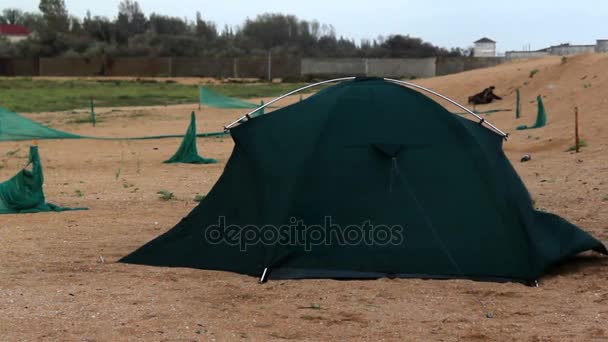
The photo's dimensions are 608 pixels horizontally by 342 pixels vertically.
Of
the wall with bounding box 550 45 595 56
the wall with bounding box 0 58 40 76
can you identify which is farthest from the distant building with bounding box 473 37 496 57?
the wall with bounding box 0 58 40 76

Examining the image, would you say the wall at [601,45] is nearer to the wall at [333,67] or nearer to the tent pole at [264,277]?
the wall at [333,67]

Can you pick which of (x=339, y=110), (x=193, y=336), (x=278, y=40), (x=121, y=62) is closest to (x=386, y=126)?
(x=339, y=110)

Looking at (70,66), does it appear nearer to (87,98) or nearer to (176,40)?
(176,40)

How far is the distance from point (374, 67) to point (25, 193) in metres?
61.5

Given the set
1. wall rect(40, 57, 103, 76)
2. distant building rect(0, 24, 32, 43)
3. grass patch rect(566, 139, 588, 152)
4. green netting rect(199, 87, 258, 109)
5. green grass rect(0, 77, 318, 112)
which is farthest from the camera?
distant building rect(0, 24, 32, 43)

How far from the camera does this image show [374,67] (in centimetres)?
7162

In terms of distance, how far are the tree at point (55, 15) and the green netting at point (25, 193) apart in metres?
102

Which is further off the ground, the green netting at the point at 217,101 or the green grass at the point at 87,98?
the green netting at the point at 217,101

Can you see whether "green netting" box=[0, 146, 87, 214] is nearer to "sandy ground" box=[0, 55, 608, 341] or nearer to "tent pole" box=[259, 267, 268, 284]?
"sandy ground" box=[0, 55, 608, 341]

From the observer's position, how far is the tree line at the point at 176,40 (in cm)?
10025

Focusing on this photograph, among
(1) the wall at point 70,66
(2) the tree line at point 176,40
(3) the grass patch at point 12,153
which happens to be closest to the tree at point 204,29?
(2) the tree line at point 176,40

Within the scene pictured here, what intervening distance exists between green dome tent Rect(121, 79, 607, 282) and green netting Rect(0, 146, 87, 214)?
3369mm

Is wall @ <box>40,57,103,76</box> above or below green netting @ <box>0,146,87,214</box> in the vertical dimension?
below

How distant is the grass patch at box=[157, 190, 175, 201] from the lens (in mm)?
12662
